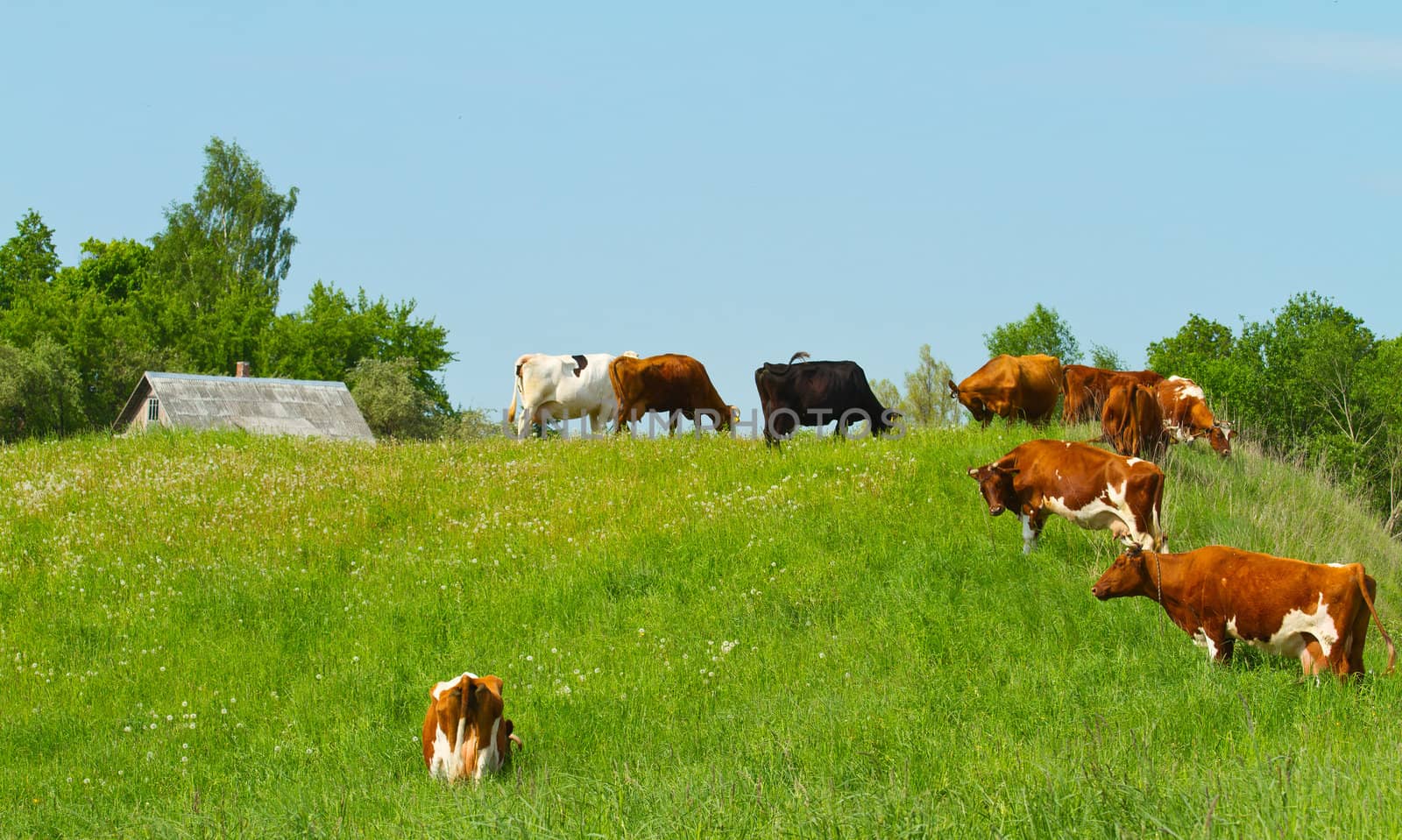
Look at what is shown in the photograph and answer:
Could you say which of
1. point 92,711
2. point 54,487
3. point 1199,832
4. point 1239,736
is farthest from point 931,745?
point 54,487

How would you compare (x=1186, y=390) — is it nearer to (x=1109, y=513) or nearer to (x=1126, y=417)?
(x=1126, y=417)

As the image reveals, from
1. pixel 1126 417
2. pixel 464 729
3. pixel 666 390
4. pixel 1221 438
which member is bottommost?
pixel 464 729

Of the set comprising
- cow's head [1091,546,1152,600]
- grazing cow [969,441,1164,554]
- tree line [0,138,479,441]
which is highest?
tree line [0,138,479,441]

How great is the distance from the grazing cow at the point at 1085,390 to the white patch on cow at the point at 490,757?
13.2 metres

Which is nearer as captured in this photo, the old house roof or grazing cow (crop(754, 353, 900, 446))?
grazing cow (crop(754, 353, 900, 446))

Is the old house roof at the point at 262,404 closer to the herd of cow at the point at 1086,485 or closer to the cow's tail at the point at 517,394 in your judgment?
the cow's tail at the point at 517,394

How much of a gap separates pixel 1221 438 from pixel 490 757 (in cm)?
1407

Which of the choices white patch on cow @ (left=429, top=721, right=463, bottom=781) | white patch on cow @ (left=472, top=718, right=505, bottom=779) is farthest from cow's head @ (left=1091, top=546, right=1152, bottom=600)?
white patch on cow @ (left=429, top=721, right=463, bottom=781)

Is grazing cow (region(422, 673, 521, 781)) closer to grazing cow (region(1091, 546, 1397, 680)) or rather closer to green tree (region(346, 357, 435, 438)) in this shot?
grazing cow (region(1091, 546, 1397, 680))

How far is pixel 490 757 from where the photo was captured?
9711 millimetres

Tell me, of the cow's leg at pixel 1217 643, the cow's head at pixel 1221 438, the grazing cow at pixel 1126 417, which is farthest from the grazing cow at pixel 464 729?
the cow's head at pixel 1221 438

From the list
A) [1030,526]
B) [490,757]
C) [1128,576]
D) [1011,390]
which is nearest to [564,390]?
[1011,390]

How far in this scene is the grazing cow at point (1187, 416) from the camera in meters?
19.0

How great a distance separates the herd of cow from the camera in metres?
10.4
